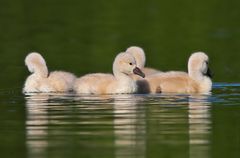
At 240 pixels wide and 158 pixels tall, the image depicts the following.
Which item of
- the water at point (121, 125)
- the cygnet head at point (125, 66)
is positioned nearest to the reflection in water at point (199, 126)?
the water at point (121, 125)

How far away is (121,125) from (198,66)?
4.18 meters

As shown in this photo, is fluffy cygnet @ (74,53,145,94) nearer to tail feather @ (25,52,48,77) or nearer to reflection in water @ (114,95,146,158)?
reflection in water @ (114,95,146,158)

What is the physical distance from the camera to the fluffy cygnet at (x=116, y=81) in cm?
1700

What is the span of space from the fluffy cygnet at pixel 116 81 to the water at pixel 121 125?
10.6 inches

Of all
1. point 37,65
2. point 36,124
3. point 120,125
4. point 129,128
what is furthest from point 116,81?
point 129,128

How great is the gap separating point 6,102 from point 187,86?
9.82 ft

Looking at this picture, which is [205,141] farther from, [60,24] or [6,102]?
[60,24]

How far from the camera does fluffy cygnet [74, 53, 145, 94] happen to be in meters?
17.0

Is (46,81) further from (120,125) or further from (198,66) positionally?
(120,125)

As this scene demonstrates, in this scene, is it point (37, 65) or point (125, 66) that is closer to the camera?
point (125, 66)

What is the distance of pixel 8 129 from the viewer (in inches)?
539

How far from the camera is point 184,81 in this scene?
17.3m

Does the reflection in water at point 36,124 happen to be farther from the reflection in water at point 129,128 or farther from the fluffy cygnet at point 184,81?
the fluffy cygnet at point 184,81

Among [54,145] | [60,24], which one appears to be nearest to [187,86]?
[54,145]
